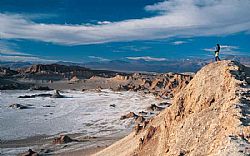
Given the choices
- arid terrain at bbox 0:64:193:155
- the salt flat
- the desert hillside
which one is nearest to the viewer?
the desert hillside

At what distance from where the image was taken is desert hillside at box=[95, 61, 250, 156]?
6.97 meters

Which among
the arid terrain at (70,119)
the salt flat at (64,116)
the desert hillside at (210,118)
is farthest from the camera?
the salt flat at (64,116)

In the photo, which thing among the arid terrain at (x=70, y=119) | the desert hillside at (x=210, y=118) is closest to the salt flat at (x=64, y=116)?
the arid terrain at (x=70, y=119)

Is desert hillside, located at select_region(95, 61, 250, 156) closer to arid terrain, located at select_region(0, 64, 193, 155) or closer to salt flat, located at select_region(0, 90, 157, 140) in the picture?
arid terrain, located at select_region(0, 64, 193, 155)

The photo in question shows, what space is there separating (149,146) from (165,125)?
1.71 meters

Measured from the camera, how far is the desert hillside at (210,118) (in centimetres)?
697

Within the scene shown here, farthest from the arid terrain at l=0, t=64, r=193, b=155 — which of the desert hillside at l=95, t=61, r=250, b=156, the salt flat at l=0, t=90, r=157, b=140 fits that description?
the desert hillside at l=95, t=61, r=250, b=156

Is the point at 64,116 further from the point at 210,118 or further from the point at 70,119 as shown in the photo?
the point at 210,118

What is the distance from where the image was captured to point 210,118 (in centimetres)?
858

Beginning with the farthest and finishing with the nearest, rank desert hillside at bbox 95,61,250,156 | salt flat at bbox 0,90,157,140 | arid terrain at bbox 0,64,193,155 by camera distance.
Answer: salt flat at bbox 0,90,157,140 < arid terrain at bbox 0,64,193,155 < desert hillside at bbox 95,61,250,156

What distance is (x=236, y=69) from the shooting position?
10.4 m

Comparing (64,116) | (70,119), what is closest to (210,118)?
→ (70,119)

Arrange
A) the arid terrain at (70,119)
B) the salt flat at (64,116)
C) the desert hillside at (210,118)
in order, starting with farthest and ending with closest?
the salt flat at (64,116) → the arid terrain at (70,119) → the desert hillside at (210,118)

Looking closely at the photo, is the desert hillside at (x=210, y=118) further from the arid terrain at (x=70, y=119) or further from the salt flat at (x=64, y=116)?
the salt flat at (x=64, y=116)
